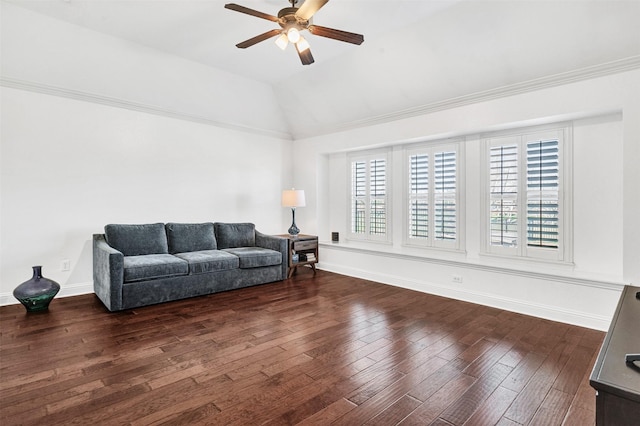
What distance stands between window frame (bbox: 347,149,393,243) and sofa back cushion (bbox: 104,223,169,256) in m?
3.00

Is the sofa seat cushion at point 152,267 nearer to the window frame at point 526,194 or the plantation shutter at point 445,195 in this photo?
the plantation shutter at point 445,195

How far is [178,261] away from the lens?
4.23m

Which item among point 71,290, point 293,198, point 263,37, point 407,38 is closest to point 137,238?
point 71,290

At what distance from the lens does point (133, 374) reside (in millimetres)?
2398

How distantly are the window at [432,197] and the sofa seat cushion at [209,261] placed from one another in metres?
2.60

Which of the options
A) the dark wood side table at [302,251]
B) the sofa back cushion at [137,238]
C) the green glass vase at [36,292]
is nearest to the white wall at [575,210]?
the dark wood side table at [302,251]

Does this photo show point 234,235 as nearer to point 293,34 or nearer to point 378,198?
point 378,198

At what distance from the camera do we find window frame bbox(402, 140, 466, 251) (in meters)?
4.56

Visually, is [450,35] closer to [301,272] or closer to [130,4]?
[130,4]

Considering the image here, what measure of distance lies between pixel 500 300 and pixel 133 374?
3743 mm

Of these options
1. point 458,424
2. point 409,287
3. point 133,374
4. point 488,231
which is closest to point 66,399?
point 133,374

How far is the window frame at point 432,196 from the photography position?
4.56 meters

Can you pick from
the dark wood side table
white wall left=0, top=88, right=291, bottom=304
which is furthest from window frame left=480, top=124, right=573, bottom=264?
white wall left=0, top=88, right=291, bottom=304

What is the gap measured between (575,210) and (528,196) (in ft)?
1.54
